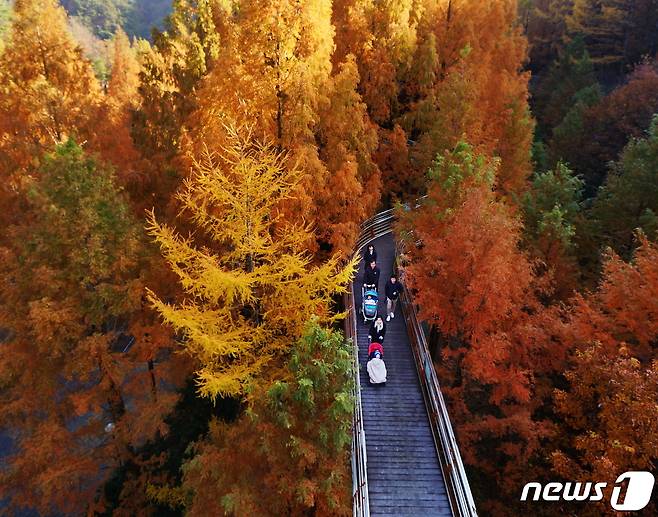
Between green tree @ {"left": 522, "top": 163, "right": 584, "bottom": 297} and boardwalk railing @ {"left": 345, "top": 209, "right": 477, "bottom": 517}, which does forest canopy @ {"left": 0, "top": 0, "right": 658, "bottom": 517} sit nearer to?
green tree @ {"left": 522, "top": 163, "right": 584, "bottom": 297}

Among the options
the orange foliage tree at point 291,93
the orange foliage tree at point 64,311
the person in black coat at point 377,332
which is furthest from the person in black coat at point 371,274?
the orange foliage tree at point 64,311

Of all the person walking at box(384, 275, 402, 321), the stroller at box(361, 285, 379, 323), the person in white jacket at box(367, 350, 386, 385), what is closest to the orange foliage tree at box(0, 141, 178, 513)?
the person in white jacket at box(367, 350, 386, 385)

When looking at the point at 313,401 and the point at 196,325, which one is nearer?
the point at 313,401

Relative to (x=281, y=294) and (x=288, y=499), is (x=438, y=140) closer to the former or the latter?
(x=281, y=294)

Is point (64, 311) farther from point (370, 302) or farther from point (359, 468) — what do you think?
point (370, 302)

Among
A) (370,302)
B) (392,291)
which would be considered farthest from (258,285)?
(392,291)

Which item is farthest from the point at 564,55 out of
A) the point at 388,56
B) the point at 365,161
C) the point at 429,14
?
the point at 365,161

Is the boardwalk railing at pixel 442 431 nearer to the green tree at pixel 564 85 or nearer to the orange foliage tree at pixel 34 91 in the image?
the orange foliage tree at pixel 34 91
